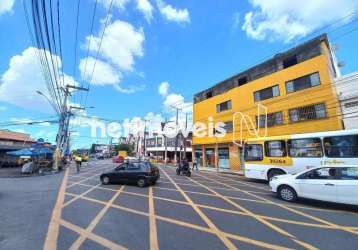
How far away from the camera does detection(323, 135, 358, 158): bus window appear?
11320 mm

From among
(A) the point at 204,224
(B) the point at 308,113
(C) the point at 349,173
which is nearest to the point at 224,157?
(B) the point at 308,113

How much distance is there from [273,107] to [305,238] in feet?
65.4

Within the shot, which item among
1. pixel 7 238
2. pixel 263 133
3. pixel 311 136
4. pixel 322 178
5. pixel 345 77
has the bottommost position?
pixel 7 238

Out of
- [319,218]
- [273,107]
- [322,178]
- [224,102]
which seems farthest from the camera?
[224,102]

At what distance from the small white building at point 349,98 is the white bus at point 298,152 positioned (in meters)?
7.72

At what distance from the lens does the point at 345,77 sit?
1864cm

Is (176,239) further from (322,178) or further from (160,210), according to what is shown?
(322,178)

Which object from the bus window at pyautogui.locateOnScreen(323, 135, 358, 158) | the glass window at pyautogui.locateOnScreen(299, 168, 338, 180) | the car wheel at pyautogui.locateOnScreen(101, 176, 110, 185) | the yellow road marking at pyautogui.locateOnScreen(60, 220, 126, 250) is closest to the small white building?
the bus window at pyautogui.locateOnScreen(323, 135, 358, 158)

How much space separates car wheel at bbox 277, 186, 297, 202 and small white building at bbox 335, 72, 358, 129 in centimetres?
1234

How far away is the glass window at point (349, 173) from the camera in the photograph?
796cm

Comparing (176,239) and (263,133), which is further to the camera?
(263,133)

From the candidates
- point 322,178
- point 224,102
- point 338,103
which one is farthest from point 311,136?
point 224,102

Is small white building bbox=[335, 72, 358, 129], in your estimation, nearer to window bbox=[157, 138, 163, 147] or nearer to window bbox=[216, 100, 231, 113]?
window bbox=[216, 100, 231, 113]

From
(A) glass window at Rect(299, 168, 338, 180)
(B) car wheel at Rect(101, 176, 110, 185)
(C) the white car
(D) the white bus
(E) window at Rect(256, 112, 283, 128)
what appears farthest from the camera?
(E) window at Rect(256, 112, 283, 128)
